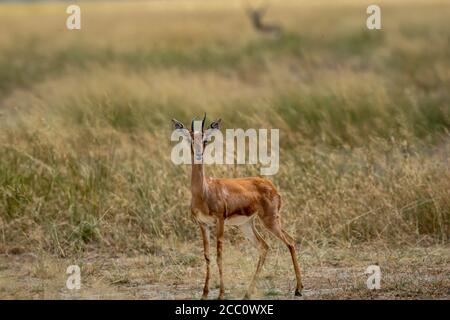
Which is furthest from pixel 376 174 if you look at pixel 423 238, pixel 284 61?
pixel 284 61

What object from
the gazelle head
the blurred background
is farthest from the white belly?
the blurred background

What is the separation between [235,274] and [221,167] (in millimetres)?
2000

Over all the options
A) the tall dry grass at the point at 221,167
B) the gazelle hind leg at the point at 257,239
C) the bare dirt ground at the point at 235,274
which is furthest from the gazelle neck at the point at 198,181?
the tall dry grass at the point at 221,167

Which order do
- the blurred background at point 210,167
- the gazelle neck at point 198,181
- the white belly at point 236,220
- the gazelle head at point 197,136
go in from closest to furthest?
the gazelle head at point 197,136
the gazelle neck at point 198,181
the white belly at point 236,220
the blurred background at point 210,167

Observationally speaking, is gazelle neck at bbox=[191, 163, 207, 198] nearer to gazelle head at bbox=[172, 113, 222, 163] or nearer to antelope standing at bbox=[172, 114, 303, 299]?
antelope standing at bbox=[172, 114, 303, 299]

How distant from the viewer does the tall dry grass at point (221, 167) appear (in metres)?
9.33

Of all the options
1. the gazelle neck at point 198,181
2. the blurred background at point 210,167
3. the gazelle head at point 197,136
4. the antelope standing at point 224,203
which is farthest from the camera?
the blurred background at point 210,167

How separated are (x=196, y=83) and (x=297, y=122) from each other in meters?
3.64

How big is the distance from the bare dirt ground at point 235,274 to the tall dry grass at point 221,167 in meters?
0.29

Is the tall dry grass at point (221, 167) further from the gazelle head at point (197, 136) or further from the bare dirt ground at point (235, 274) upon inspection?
the gazelle head at point (197, 136)

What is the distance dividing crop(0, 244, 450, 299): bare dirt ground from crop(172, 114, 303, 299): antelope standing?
1.44 ft

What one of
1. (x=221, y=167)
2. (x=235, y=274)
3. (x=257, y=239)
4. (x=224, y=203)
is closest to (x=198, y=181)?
(x=224, y=203)

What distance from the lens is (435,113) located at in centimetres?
1355

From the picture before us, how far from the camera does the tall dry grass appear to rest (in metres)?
Answer: 9.33
